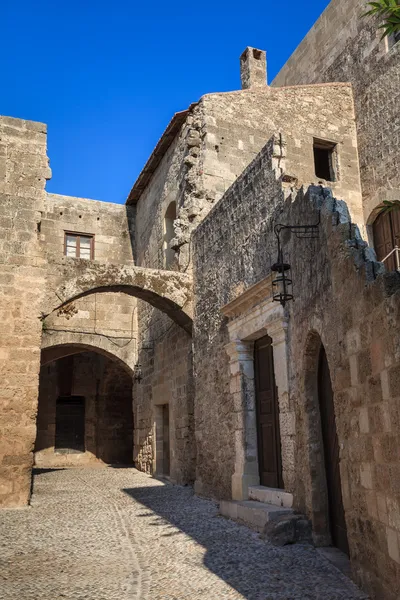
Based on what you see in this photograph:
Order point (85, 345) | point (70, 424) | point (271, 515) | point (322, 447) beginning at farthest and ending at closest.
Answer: point (70, 424)
point (85, 345)
point (271, 515)
point (322, 447)

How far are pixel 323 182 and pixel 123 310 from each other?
223 inches

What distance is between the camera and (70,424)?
15586 millimetres

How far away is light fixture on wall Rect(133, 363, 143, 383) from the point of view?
1220 centimetres

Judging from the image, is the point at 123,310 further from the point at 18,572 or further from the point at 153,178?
the point at 18,572

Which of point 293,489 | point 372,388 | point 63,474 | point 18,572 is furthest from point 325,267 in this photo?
point 63,474

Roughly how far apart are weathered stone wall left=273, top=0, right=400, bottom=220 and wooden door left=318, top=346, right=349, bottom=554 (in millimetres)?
5158

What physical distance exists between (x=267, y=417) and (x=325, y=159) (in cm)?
578

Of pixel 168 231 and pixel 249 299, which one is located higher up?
pixel 168 231

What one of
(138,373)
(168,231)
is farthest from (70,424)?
(168,231)

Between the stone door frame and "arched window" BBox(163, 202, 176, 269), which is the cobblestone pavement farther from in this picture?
"arched window" BBox(163, 202, 176, 269)

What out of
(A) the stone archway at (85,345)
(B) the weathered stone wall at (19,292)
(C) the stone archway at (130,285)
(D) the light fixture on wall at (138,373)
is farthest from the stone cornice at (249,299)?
(A) the stone archway at (85,345)

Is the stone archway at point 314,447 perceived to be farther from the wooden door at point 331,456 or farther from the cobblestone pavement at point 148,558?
the cobblestone pavement at point 148,558

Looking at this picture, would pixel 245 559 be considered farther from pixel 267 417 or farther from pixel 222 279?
pixel 222 279

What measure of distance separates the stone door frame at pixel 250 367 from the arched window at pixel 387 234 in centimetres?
279
